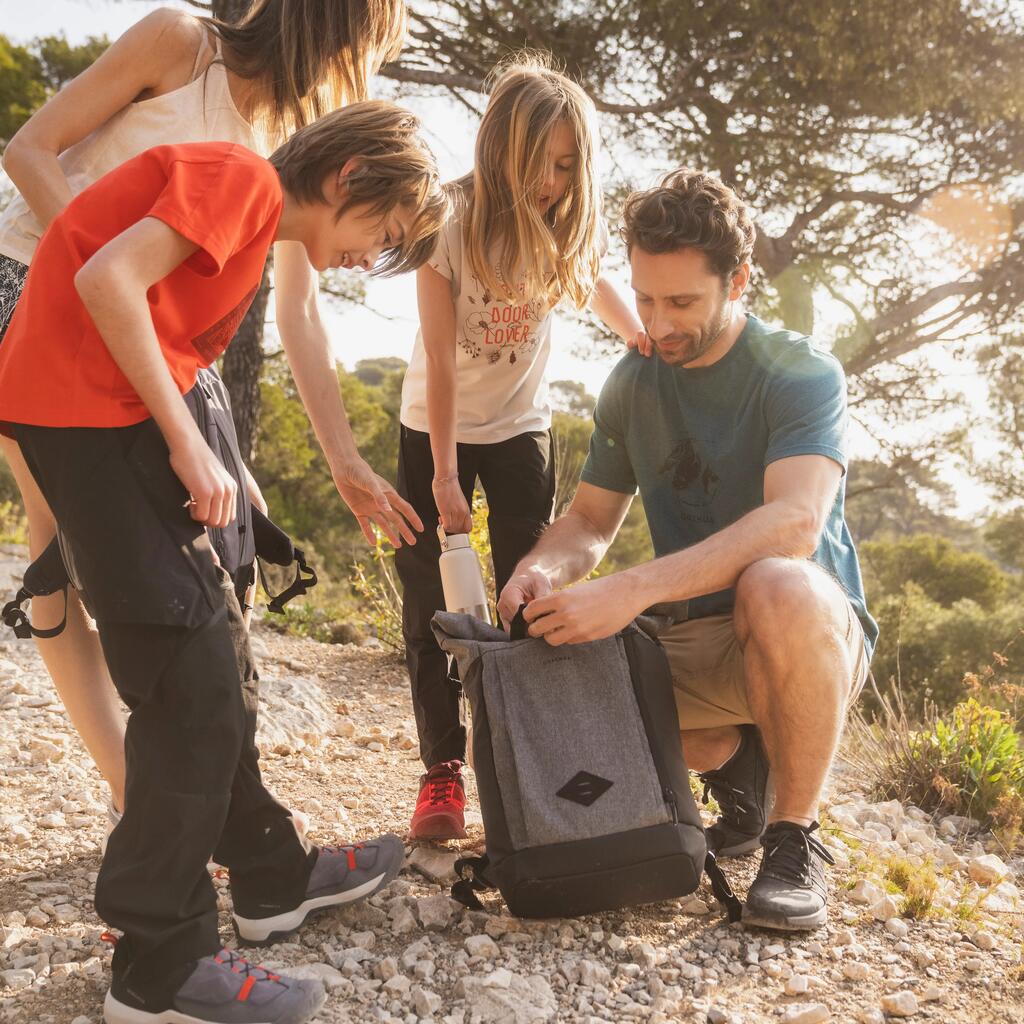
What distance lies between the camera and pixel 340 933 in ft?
6.52

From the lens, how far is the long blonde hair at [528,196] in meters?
2.38

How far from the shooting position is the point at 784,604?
2086 millimetres

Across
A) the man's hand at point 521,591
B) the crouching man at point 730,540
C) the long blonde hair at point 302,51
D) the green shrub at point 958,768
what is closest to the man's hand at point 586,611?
the crouching man at point 730,540

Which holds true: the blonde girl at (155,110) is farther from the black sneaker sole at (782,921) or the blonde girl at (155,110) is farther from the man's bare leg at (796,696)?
the black sneaker sole at (782,921)

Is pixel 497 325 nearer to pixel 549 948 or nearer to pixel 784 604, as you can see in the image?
pixel 784 604

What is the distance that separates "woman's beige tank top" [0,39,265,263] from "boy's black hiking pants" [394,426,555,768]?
3.17 ft

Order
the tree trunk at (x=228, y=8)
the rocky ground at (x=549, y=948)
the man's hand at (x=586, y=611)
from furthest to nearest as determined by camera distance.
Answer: the tree trunk at (x=228, y=8)
the man's hand at (x=586, y=611)
the rocky ground at (x=549, y=948)

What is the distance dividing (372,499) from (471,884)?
83cm

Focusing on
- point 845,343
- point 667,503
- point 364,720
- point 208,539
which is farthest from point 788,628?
point 845,343

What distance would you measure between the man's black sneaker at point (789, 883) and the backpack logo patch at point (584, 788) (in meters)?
0.39

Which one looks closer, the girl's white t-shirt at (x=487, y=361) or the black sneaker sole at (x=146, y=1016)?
the black sneaker sole at (x=146, y=1016)

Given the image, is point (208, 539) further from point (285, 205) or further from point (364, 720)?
point (364, 720)

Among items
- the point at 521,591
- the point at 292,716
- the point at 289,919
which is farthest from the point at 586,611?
the point at 292,716

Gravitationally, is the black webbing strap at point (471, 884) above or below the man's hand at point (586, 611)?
below
